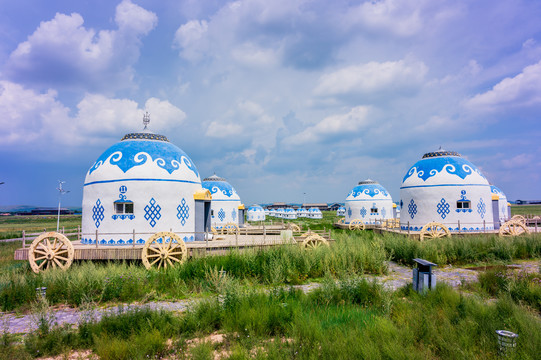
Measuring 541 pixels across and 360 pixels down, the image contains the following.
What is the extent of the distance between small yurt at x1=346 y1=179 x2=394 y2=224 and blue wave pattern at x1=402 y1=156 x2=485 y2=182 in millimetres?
13310

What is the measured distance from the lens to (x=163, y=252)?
41.0ft

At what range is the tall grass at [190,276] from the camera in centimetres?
878

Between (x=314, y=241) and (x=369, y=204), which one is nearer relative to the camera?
(x=314, y=241)

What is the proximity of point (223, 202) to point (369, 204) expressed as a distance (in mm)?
18010

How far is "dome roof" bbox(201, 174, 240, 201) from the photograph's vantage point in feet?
104

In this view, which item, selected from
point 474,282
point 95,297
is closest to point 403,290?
point 474,282

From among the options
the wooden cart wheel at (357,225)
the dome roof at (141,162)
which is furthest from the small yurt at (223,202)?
the dome roof at (141,162)

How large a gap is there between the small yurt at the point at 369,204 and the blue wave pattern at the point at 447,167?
524 inches

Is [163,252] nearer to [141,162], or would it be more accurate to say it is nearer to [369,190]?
[141,162]

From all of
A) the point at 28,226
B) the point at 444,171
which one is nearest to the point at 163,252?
the point at 444,171

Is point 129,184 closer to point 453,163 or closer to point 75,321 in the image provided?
point 75,321

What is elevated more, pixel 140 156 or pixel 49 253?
pixel 140 156

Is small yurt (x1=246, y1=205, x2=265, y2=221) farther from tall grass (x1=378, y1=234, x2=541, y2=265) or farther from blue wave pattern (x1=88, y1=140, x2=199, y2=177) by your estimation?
tall grass (x1=378, y1=234, x2=541, y2=265)

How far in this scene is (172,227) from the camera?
Answer: 15648 mm
